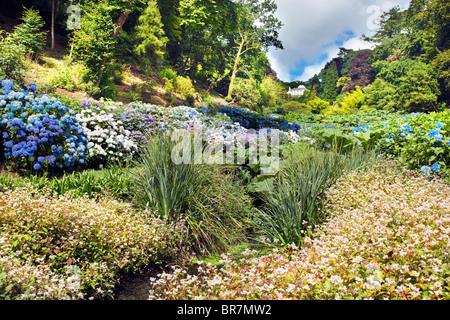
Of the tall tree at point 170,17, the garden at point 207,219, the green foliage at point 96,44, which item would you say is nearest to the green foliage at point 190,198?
the garden at point 207,219

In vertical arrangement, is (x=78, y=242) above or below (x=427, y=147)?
below

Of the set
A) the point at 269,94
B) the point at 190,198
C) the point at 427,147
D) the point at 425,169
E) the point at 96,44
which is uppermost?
the point at 269,94

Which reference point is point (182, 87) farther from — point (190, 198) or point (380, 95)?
point (380, 95)

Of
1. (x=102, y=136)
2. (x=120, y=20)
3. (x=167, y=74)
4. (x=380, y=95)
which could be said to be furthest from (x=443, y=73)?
(x=102, y=136)

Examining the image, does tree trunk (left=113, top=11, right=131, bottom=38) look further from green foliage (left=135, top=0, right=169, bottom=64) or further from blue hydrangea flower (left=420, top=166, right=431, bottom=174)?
blue hydrangea flower (left=420, top=166, right=431, bottom=174)

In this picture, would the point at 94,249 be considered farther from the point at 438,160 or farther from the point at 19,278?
the point at 438,160

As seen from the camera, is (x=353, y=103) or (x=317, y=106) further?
(x=317, y=106)

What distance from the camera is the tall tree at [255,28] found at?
79.2 ft

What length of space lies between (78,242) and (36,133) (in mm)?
2678

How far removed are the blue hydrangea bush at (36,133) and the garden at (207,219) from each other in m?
0.02

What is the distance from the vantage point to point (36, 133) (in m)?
4.55

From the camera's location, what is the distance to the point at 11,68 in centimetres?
872
